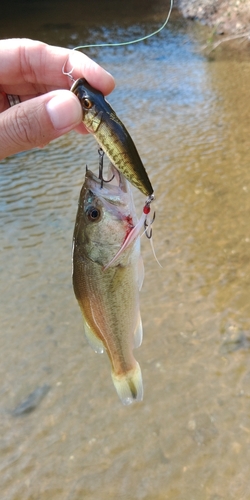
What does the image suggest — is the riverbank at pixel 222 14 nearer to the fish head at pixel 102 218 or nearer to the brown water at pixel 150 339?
the brown water at pixel 150 339

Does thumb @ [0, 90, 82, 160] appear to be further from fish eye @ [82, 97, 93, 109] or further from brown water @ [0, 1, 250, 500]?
brown water @ [0, 1, 250, 500]

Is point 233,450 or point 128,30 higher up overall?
point 128,30

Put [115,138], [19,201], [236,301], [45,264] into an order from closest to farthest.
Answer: [115,138] < [236,301] < [45,264] < [19,201]

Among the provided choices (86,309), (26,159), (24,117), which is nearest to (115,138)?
(24,117)

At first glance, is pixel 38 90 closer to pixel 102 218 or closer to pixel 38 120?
pixel 38 120

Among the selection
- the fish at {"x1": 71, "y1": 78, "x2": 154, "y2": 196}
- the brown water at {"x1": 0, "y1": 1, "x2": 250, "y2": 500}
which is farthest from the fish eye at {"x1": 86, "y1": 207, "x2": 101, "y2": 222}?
the brown water at {"x1": 0, "y1": 1, "x2": 250, "y2": 500}

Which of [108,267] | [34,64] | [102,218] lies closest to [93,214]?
[102,218]

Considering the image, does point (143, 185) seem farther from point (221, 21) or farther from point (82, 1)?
point (82, 1)

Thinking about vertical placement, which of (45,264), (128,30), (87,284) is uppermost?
(128,30)
